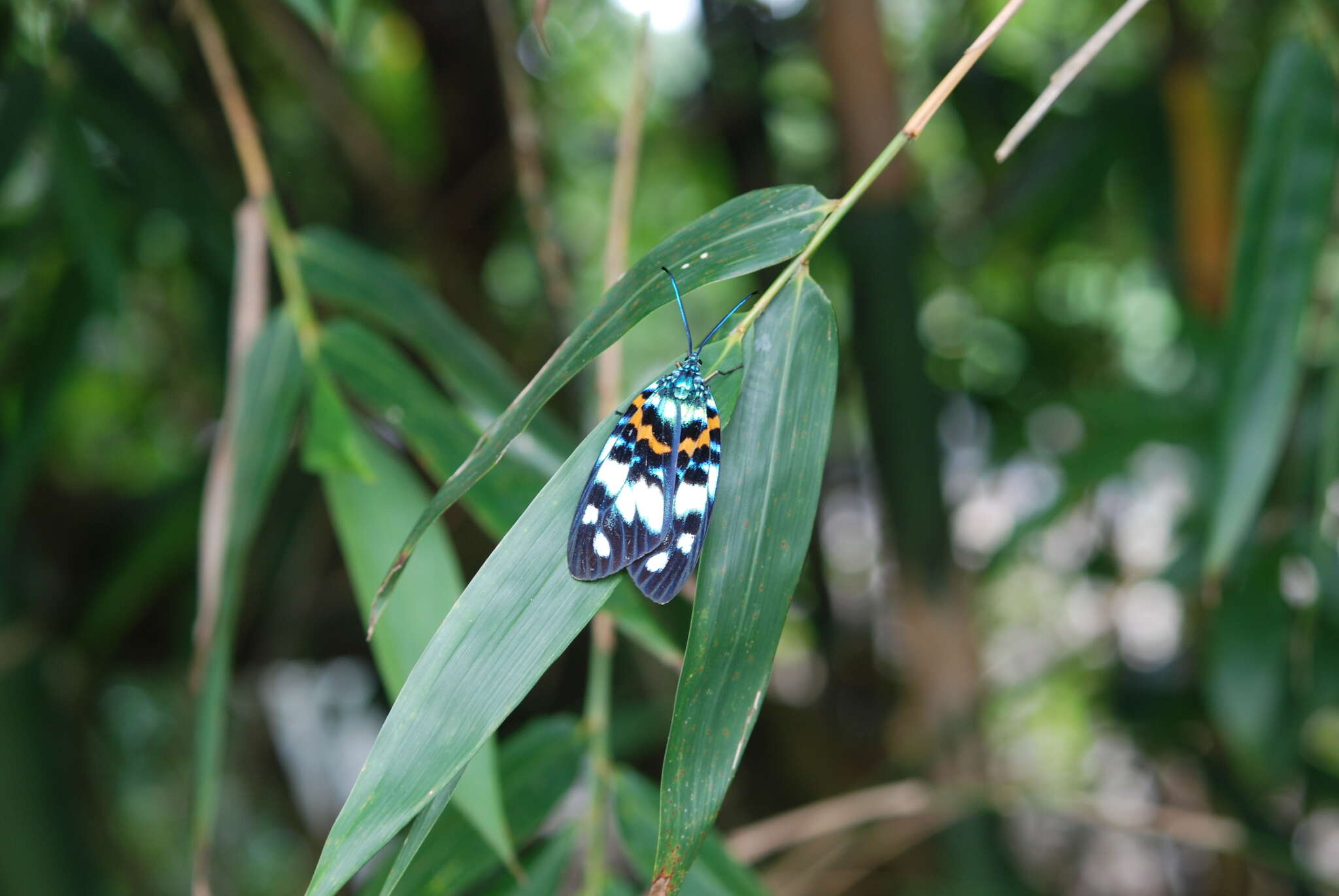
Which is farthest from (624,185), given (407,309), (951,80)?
(951,80)

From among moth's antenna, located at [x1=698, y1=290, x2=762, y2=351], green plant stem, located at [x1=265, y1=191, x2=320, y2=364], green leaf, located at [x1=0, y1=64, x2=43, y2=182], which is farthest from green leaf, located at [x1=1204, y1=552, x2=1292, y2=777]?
green leaf, located at [x1=0, y1=64, x2=43, y2=182]

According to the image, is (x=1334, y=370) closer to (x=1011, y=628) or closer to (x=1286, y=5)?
(x=1286, y=5)

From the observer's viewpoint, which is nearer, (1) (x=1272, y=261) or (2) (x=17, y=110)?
(1) (x=1272, y=261)

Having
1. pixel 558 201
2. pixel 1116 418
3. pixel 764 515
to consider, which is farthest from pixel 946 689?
pixel 558 201

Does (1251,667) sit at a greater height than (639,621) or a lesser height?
lesser

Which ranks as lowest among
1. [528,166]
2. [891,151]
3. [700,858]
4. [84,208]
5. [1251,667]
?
[1251,667]

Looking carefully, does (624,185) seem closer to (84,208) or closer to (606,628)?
(606,628)

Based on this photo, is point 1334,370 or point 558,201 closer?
point 1334,370
